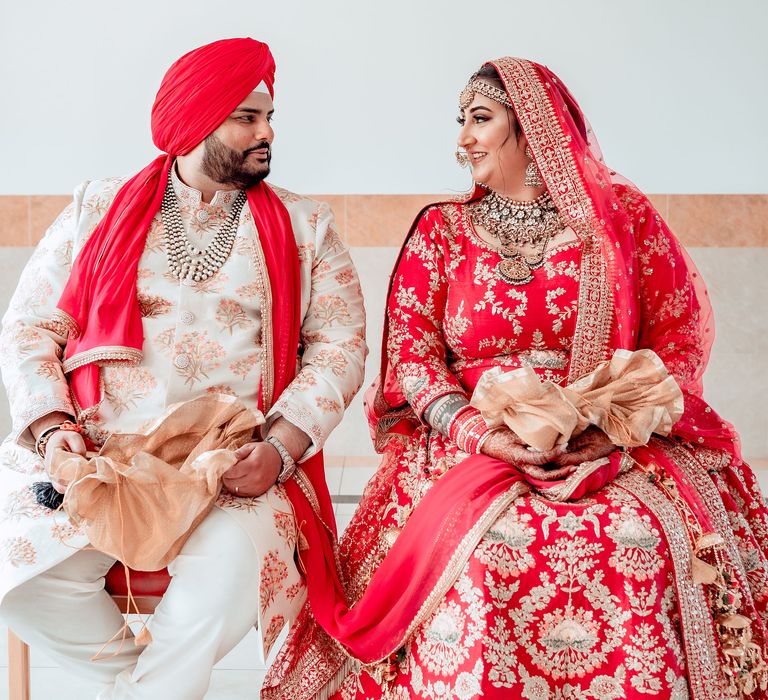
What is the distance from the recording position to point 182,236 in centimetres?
225

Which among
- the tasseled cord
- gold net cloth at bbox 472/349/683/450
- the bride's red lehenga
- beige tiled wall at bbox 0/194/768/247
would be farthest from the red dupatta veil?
beige tiled wall at bbox 0/194/768/247

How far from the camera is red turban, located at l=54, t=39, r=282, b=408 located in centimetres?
213

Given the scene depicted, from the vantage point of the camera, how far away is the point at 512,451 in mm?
1997

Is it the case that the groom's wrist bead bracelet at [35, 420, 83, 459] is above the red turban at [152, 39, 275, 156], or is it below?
below

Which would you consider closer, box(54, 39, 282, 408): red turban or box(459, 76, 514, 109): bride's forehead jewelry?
box(54, 39, 282, 408): red turban

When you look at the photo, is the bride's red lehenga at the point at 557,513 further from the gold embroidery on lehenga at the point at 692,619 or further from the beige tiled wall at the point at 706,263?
the beige tiled wall at the point at 706,263

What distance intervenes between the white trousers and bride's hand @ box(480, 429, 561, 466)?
54 cm

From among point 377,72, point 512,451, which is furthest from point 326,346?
point 377,72

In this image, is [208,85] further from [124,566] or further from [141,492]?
[124,566]

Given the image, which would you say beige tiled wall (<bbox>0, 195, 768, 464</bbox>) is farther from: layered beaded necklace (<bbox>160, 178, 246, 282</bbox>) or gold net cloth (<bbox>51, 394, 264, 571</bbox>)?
gold net cloth (<bbox>51, 394, 264, 571</bbox>)

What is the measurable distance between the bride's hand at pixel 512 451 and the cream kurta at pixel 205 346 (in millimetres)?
376

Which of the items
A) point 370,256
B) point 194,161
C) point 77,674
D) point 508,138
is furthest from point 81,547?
point 370,256

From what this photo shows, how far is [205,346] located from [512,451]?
732mm

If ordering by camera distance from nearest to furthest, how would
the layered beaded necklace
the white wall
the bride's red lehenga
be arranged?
the bride's red lehenga < the layered beaded necklace < the white wall
